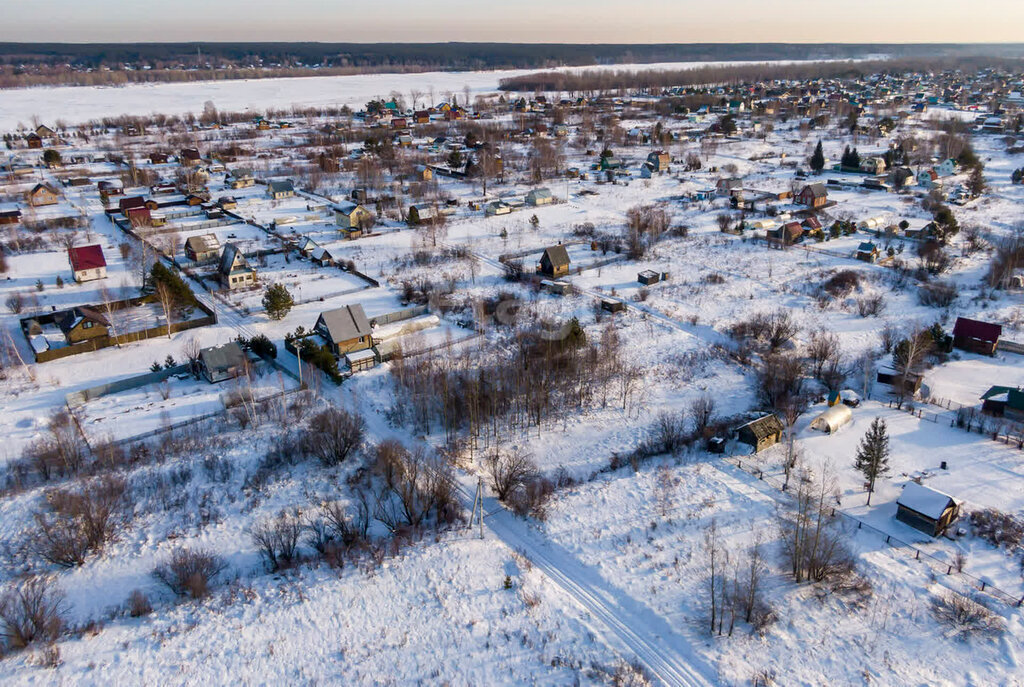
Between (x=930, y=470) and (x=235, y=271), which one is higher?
(x=235, y=271)

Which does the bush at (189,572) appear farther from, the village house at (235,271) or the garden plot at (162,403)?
the village house at (235,271)

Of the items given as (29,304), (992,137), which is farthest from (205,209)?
(992,137)

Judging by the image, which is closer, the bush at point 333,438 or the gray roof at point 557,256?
the bush at point 333,438

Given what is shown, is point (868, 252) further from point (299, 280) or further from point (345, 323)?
point (299, 280)

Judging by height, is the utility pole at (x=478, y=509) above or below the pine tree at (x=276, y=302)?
below

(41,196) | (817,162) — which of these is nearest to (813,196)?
(817,162)

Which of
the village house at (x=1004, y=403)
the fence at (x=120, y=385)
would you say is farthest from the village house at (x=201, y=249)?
the village house at (x=1004, y=403)
